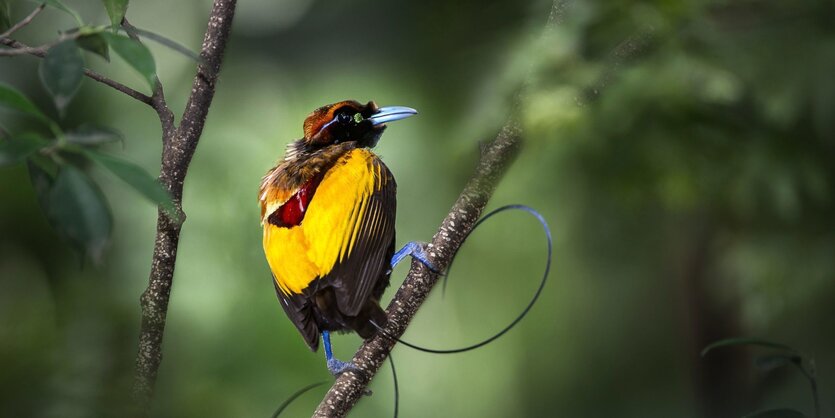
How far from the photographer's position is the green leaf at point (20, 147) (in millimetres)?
598

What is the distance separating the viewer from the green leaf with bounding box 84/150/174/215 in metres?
0.60

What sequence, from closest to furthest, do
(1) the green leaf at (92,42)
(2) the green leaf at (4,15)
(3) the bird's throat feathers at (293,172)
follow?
(1) the green leaf at (92,42) → (2) the green leaf at (4,15) → (3) the bird's throat feathers at (293,172)

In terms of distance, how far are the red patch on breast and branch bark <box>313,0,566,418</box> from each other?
17 centimetres

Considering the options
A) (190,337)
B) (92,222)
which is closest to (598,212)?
(190,337)

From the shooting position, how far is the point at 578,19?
6.02ft

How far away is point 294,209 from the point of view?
1172mm

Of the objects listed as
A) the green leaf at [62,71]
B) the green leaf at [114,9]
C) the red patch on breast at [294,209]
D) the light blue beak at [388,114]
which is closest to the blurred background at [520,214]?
the light blue beak at [388,114]

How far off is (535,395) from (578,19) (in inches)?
49.1

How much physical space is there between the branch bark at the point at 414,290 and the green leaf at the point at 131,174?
0.51 metres

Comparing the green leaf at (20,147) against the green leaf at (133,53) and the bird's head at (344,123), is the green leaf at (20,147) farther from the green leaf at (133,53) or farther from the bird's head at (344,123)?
the bird's head at (344,123)

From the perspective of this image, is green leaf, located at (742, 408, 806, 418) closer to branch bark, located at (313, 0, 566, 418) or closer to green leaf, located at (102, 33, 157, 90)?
branch bark, located at (313, 0, 566, 418)

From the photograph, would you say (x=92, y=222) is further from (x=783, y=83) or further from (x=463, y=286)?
(x=463, y=286)

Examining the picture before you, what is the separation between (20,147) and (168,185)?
1.49 ft

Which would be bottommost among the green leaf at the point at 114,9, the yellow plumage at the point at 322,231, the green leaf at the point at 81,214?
the yellow plumage at the point at 322,231
